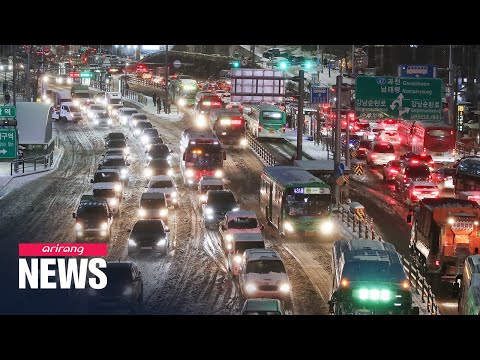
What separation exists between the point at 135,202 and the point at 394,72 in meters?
54.0

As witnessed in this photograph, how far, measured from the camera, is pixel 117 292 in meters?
24.7

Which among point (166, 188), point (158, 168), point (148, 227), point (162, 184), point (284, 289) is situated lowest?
point (284, 289)

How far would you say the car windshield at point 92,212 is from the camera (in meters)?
34.8

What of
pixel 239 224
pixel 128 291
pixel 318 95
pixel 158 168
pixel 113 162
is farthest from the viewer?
pixel 318 95

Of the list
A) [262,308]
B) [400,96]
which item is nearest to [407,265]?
[262,308]

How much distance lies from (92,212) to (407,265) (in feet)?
38.7

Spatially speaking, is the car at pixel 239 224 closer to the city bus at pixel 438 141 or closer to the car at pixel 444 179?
the car at pixel 444 179

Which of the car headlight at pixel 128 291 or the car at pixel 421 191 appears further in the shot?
the car at pixel 421 191

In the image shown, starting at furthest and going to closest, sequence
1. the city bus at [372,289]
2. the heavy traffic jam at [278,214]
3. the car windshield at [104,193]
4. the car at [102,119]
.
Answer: the car at [102,119]
the car windshield at [104,193]
the heavy traffic jam at [278,214]
the city bus at [372,289]

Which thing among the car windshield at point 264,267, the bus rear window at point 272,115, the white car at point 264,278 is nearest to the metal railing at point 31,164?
the bus rear window at point 272,115

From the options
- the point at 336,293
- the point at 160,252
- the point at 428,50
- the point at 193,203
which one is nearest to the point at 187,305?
the point at 336,293

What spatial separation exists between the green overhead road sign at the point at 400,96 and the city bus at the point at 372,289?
19697mm

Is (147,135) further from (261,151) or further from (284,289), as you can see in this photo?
(284,289)
